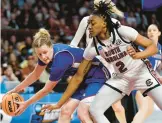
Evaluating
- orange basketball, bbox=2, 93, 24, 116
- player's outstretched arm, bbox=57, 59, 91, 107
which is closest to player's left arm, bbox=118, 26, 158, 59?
player's outstretched arm, bbox=57, 59, 91, 107

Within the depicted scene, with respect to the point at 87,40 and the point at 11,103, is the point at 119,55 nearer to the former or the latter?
the point at 87,40

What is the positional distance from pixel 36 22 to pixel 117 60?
25.0 feet

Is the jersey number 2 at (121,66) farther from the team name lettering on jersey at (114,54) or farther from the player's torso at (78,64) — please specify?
the player's torso at (78,64)

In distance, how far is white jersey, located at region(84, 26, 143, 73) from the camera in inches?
217

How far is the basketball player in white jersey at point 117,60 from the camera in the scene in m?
5.52

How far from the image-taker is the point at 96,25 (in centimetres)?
552

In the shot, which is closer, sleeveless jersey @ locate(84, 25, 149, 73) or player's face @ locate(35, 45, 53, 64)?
sleeveless jersey @ locate(84, 25, 149, 73)

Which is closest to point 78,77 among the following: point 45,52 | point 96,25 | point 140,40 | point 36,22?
point 45,52

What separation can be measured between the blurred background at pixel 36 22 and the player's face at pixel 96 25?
3831 millimetres

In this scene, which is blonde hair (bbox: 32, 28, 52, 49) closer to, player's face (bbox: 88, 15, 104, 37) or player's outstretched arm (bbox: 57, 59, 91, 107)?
player's outstretched arm (bbox: 57, 59, 91, 107)

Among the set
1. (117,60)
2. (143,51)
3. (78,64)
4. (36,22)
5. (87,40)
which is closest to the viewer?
(143,51)

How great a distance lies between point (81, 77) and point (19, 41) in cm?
655

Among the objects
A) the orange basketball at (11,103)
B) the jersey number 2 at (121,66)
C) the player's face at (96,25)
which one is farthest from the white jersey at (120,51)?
the orange basketball at (11,103)

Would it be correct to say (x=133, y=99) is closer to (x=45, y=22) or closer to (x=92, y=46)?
(x=92, y=46)
